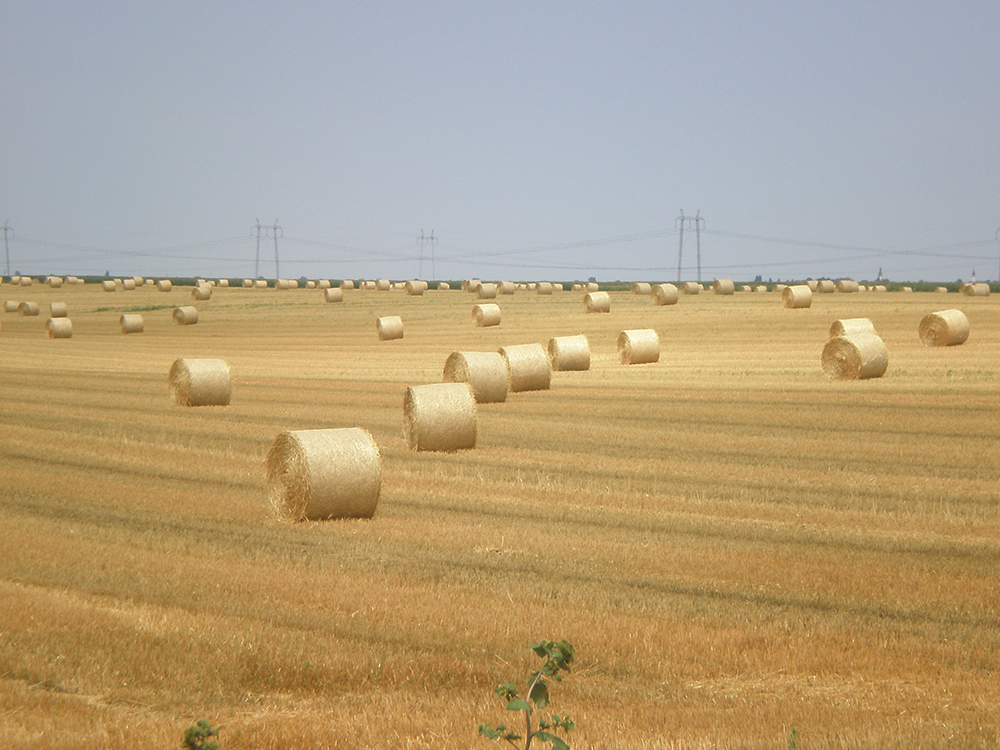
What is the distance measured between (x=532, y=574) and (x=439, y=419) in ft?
25.6

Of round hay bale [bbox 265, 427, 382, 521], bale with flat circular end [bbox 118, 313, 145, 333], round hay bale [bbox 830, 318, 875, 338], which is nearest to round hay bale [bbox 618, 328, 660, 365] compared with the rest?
round hay bale [bbox 830, 318, 875, 338]

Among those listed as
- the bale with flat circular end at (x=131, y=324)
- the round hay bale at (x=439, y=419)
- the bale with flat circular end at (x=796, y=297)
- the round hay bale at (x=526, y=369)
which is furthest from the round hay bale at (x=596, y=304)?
the round hay bale at (x=439, y=419)

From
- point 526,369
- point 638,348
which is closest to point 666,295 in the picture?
point 638,348

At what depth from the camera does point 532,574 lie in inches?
405

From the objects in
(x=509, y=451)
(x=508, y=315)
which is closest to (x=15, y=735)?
(x=509, y=451)

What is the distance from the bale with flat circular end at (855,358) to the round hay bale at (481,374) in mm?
7852

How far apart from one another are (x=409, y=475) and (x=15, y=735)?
31.8 ft

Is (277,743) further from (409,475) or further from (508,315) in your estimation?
(508,315)

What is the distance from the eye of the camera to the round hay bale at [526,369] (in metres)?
25.3

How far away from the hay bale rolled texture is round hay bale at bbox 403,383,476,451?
7.55 m

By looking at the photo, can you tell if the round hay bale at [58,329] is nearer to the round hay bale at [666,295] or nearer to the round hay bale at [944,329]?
the round hay bale at [666,295]

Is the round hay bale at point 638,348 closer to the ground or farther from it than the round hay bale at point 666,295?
closer to the ground

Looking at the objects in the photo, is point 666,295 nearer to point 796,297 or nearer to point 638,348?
point 796,297

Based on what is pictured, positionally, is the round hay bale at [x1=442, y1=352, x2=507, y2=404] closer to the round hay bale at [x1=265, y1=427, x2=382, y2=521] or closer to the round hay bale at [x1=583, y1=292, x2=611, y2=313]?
the round hay bale at [x1=265, y1=427, x2=382, y2=521]
